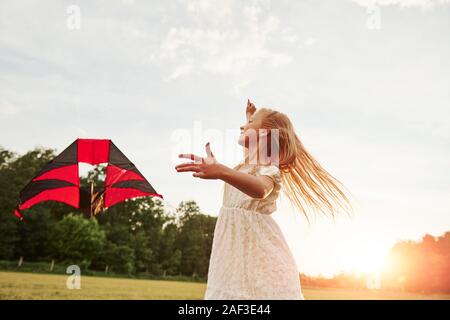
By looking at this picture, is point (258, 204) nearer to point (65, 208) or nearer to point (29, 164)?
point (29, 164)

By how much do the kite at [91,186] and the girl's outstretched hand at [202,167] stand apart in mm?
3204

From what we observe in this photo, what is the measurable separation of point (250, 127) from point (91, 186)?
3017 mm

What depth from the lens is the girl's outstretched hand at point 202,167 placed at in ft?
7.43

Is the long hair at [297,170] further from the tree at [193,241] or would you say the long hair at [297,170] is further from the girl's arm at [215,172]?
the tree at [193,241]

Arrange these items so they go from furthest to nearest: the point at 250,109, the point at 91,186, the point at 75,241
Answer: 1. the point at 75,241
2. the point at 91,186
3. the point at 250,109

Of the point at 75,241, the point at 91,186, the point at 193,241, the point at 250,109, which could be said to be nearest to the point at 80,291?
the point at 91,186

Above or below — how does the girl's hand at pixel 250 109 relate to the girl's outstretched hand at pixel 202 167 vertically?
above

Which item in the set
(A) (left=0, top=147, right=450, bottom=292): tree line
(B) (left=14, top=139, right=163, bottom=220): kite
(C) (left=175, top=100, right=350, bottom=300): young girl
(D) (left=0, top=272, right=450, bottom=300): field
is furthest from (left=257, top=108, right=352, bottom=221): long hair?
(A) (left=0, top=147, right=450, bottom=292): tree line

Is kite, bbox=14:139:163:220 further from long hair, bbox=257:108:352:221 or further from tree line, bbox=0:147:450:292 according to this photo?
tree line, bbox=0:147:450:292

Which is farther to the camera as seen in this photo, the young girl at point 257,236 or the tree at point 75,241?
the tree at point 75,241

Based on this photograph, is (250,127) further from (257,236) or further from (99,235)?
(99,235)

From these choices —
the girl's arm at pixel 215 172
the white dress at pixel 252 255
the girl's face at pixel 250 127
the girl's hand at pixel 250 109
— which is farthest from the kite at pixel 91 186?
the girl's arm at pixel 215 172

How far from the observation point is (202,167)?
2.27 m
